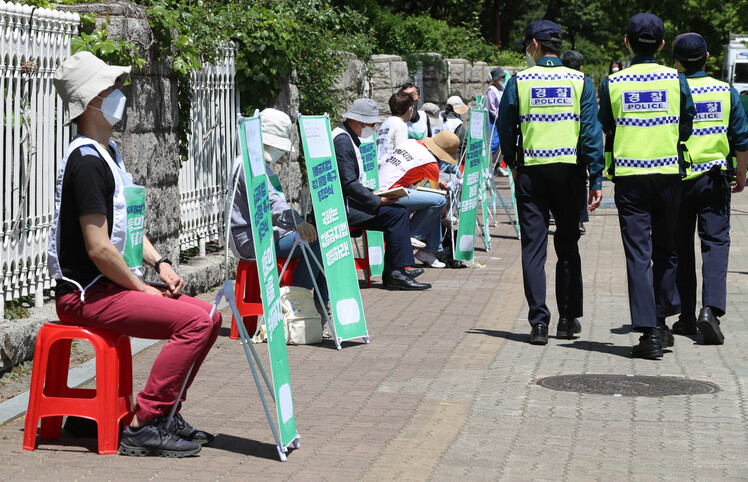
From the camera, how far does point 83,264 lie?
16.9 feet

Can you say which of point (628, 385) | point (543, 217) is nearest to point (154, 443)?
point (628, 385)

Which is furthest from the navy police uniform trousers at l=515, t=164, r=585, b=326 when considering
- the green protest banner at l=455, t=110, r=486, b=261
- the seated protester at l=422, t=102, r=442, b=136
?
the seated protester at l=422, t=102, r=442, b=136

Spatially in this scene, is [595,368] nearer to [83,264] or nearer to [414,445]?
[414,445]

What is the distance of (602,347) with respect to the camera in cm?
797

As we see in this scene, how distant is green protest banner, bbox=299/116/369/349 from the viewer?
8070mm

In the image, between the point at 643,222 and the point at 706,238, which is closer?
the point at 643,222

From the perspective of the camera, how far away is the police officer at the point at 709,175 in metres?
7.95

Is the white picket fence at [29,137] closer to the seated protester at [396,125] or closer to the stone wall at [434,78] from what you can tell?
the seated protester at [396,125]

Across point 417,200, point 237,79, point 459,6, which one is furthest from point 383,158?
point 459,6

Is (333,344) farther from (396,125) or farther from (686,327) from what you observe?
(396,125)

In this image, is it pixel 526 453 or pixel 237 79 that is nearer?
pixel 526 453

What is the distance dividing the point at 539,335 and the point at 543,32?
202 centimetres

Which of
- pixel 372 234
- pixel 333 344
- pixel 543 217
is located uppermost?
pixel 543 217

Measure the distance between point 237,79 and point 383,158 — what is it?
165 cm
